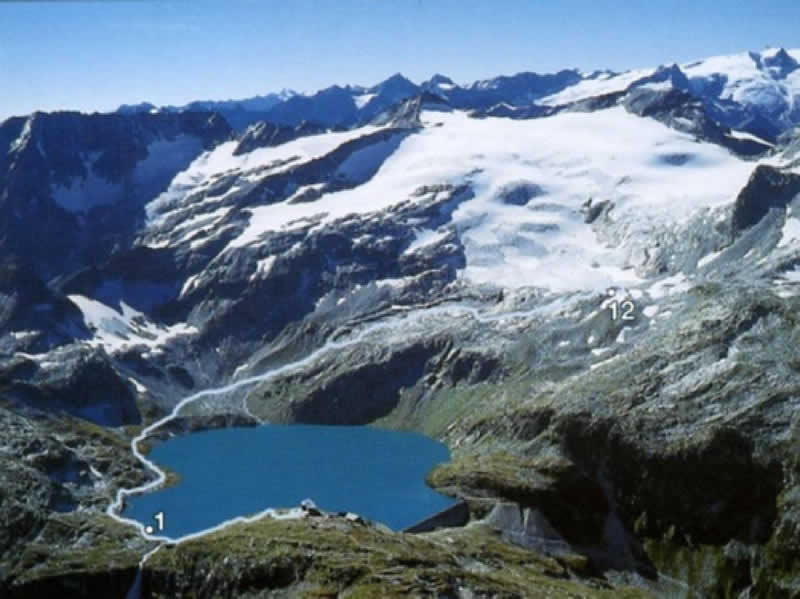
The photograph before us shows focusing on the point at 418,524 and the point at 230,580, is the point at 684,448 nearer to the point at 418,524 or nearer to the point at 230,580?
the point at 418,524

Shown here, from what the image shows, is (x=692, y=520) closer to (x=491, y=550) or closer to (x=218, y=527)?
(x=491, y=550)

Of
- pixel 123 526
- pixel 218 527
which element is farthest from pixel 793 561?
pixel 123 526

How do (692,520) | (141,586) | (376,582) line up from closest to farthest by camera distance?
(376,582)
(141,586)
(692,520)

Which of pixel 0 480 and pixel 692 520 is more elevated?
pixel 0 480

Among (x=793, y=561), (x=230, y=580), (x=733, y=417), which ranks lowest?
(x=793, y=561)

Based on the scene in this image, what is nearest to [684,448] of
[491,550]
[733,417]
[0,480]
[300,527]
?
[733,417]

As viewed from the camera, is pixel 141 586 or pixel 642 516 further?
pixel 642 516

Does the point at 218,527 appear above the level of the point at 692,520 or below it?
above

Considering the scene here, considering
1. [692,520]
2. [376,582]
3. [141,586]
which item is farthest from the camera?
[692,520]

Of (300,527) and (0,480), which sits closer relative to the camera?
(300,527)
